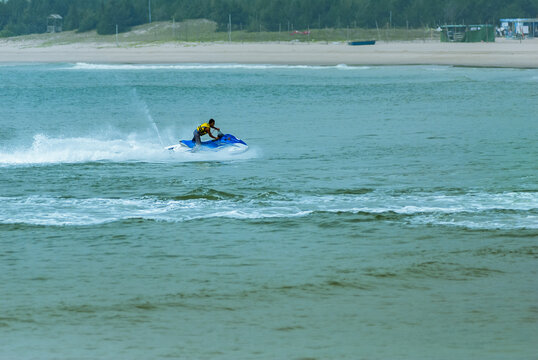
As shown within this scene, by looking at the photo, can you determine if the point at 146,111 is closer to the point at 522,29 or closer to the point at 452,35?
the point at 452,35

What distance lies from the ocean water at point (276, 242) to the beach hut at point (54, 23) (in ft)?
431

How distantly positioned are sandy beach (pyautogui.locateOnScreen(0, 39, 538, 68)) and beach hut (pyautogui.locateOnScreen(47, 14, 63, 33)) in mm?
32669

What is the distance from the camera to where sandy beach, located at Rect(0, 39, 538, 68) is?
8144cm

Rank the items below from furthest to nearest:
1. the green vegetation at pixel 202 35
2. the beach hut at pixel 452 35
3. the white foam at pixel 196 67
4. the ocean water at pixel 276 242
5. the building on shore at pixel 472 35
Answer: the green vegetation at pixel 202 35 → the beach hut at pixel 452 35 → the building on shore at pixel 472 35 → the white foam at pixel 196 67 → the ocean water at pixel 276 242

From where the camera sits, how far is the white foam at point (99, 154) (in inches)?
1080

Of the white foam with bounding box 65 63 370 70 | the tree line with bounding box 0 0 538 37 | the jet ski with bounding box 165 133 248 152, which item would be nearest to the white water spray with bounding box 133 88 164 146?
the jet ski with bounding box 165 133 248 152

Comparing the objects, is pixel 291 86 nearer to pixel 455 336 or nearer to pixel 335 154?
pixel 335 154

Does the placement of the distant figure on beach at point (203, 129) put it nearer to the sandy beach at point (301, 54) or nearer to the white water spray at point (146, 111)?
the white water spray at point (146, 111)

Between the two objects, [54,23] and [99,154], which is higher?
[54,23]

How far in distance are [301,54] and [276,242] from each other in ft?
269

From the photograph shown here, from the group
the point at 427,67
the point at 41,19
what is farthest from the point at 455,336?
the point at 41,19

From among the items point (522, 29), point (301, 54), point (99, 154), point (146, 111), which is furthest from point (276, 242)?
point (522, 29)

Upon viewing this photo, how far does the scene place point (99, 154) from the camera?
28375 millimetres

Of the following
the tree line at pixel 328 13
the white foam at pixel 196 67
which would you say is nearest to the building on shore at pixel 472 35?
the white foam at pixel 196 67
